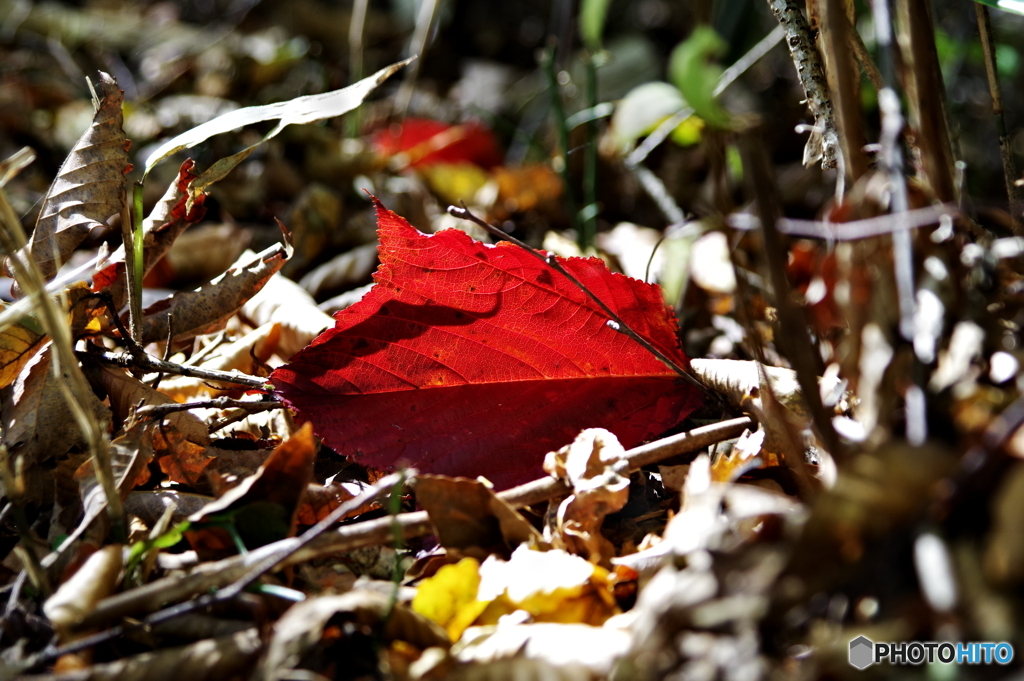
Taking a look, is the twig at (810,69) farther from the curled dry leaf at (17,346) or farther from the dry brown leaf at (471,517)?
the curled dry leaf at (17,346)

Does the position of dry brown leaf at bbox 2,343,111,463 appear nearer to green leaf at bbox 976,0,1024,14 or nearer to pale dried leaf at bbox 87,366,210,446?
pale dried leaf at bbox 87,366,210,446

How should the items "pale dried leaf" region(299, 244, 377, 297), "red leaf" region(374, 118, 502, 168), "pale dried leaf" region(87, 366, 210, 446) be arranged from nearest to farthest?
"pale dried leaf" region(87, 366, 210, 446), "pale dried leaf" region(299, 244, 377, 297), "red leaf" region(374, 118, 502, 168)

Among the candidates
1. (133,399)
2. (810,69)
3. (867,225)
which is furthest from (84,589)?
(810,69)

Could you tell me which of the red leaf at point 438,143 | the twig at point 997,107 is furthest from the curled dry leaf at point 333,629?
the red leaf at point 438,143

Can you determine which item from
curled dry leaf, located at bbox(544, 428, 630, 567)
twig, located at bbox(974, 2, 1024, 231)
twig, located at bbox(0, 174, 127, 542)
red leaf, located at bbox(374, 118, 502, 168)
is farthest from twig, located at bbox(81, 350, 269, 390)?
red leaf, located at bbox(374, 118, 502, 168)

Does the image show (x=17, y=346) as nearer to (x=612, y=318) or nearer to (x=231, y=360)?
(x=231, y=360)

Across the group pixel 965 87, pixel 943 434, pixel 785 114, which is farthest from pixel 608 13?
pixel 943 434

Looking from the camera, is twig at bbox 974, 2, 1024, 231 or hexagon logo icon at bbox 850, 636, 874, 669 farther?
twig at bbox 974, 2, 1024, 231
